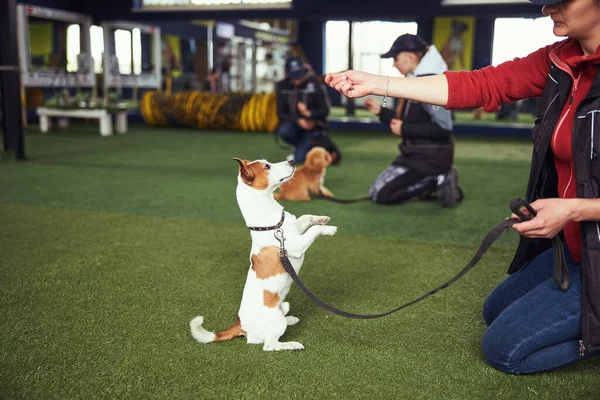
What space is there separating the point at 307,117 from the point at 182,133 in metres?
4.37

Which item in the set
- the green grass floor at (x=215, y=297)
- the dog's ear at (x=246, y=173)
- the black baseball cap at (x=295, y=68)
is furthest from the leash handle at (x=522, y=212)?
the black baseball cap at (x=295, y=68)

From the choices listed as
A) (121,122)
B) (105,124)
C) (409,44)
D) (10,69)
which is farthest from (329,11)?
(409,44)

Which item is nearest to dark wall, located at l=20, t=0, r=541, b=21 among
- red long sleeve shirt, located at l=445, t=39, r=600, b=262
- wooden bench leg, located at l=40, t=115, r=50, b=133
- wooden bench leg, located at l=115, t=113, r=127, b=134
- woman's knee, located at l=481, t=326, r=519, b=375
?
wooden bench leg, located at l=40, t=115, r=50, b=133

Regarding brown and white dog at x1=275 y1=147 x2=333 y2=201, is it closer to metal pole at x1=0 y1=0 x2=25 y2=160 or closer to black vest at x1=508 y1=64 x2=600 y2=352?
black vest at x1=508 y1=64 x2=600 y2=352

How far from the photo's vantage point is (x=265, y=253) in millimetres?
1996

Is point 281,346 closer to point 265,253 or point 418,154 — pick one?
point 265,253

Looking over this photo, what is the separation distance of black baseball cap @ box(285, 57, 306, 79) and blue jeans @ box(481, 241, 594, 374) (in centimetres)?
521

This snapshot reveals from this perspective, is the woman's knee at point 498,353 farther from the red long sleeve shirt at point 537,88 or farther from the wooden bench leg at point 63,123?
the wooden bench leg at point 63,123

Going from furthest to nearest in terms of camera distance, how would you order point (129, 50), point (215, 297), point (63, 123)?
point (129, 50), point (63, 123), point (215, 297)

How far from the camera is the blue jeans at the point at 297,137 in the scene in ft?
22.4

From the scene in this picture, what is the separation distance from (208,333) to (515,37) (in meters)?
14.0

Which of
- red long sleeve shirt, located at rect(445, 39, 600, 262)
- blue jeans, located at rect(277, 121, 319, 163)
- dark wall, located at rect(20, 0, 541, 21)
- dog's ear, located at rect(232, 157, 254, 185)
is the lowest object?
blue jeans, located at rect(277, 121, 319, 163)

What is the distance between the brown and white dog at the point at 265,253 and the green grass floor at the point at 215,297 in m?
0.09

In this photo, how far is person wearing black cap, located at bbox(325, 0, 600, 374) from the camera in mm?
1674
